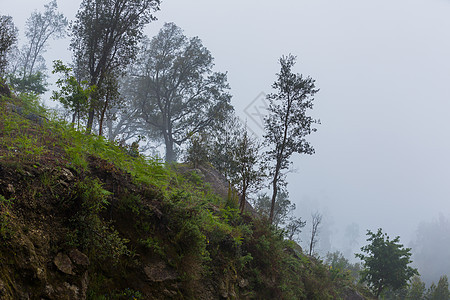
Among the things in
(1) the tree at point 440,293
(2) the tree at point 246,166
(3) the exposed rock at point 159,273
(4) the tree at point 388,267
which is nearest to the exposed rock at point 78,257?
(3) the exposed rock at point 159,273

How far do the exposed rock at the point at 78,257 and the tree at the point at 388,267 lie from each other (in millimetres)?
22080

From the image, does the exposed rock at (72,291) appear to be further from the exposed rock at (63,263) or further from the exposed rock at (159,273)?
the exposed rock at (159,273)

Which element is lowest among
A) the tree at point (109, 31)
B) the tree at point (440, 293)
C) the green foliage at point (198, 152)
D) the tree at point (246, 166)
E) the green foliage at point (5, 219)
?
the tree at point (440, 293)

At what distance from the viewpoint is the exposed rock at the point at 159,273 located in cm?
493

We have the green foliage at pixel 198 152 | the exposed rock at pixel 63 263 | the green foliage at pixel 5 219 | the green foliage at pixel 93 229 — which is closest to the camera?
the green foliage at pixel 5 219

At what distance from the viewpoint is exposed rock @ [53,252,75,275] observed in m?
3.69

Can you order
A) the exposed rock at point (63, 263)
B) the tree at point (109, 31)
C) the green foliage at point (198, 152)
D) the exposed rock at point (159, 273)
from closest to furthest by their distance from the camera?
1. the exposed rock at point (63, 263)
2. the exposed rock at point (159, 273)
3. the tree at point (109, 31)
4. the green foliage at point (198, 152)

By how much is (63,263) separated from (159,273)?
179cm

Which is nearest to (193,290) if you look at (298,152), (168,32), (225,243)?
(225,243)

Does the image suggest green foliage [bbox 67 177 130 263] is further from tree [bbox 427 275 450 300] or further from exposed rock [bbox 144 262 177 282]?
tree [bbox 427 275 450 300]

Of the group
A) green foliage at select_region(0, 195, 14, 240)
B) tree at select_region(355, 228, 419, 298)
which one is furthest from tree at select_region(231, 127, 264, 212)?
tree at select_region(355, 228, 419, 298)

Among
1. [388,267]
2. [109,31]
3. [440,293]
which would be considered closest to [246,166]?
[109,31]

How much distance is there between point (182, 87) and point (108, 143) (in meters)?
24.4

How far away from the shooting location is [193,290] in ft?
18.7
